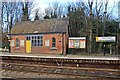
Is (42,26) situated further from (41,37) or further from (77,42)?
(77,42)

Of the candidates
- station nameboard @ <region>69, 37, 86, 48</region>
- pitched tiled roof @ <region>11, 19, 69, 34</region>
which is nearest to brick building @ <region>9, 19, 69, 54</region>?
pitched tiled roof @ <region>11, 19, 69, 34</region>

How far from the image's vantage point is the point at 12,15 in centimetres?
4931

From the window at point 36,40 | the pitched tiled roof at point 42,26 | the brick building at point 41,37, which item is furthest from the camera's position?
the window at point 36,40

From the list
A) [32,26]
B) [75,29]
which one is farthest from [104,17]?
[32,26]

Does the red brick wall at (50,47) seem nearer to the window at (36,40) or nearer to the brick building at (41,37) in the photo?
the brick building at (41,37)

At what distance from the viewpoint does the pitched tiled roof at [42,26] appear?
31.0m

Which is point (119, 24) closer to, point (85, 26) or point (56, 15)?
point (85, 26)

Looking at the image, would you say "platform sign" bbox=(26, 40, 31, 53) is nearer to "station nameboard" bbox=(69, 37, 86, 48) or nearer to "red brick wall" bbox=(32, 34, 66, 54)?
"red brick wall" bbox=(32, 34, 66, 54)

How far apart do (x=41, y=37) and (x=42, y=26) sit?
2532 mm

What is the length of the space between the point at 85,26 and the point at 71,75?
79.3ft

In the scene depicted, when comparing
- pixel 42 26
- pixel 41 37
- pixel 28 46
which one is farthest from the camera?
pixel 42 26

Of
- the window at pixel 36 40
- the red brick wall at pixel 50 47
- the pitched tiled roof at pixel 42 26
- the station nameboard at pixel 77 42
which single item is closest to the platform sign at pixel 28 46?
the window at pixel 36 40

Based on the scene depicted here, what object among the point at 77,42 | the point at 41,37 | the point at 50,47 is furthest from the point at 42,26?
the point at 77,42

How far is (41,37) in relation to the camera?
31203mm
